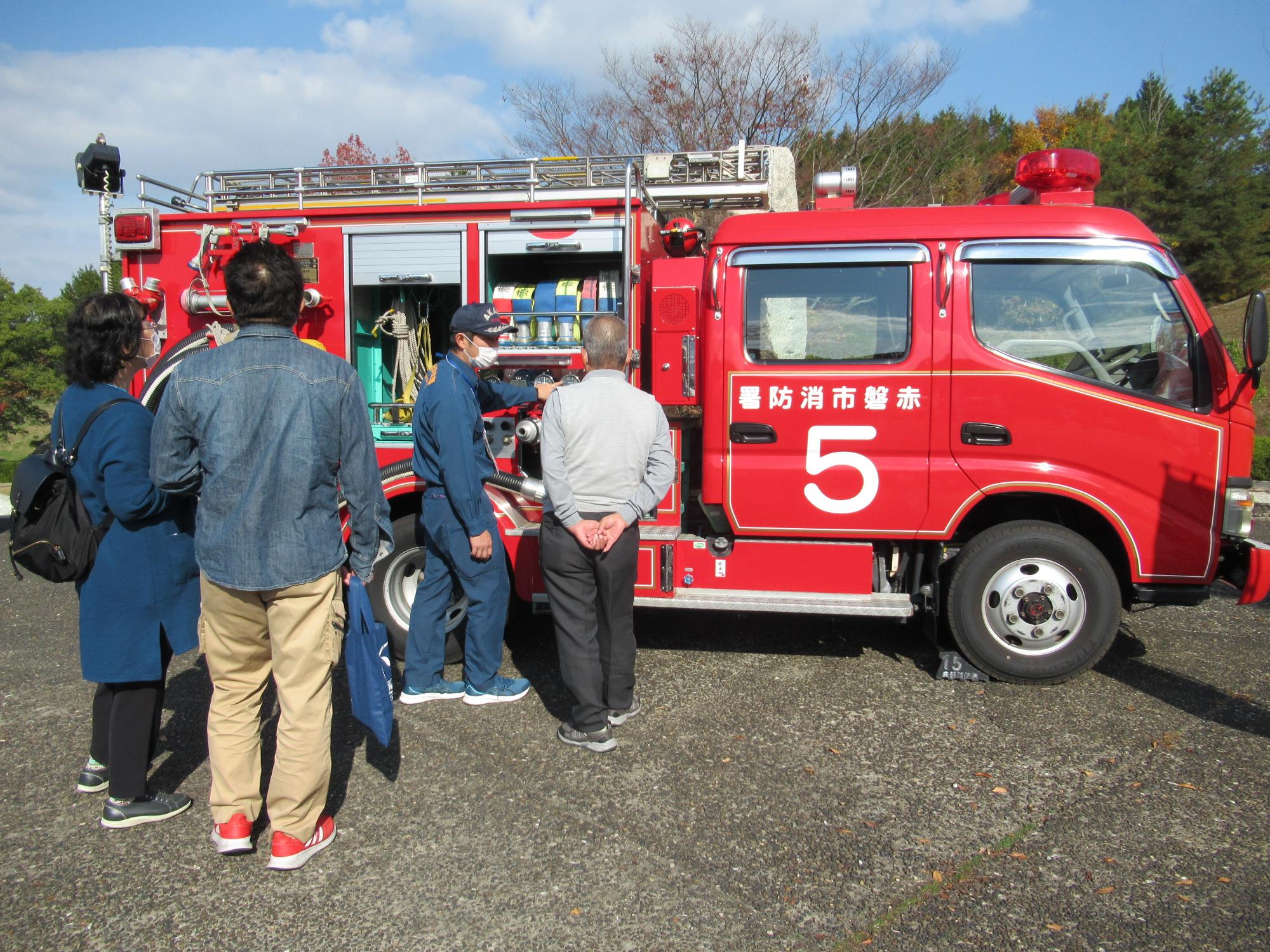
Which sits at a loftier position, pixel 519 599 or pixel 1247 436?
pixel 1247 436

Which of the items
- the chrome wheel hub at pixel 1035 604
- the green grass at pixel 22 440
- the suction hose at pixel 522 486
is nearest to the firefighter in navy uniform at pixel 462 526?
the suction hose at pixel 522 486

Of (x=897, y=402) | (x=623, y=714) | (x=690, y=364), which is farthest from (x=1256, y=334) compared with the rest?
(x=623, y=714)

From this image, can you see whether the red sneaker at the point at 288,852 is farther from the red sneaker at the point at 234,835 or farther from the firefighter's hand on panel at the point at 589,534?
the firefighter's hand on panel at the point at 589,534

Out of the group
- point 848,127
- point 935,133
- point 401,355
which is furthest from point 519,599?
point 935,133

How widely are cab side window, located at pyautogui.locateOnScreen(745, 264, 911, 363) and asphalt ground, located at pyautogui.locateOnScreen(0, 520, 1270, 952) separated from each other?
176cm

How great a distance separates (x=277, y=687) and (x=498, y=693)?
1.62 metres

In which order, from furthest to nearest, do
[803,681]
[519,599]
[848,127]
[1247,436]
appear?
[848,127]
[519,599]
[803,681]
[1247,436]

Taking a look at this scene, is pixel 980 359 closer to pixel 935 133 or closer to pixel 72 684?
pixel 72 684

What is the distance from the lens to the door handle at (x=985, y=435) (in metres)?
4.34

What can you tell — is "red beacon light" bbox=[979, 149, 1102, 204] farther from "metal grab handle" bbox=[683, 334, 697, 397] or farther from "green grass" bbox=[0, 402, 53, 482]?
"green grass" bbox=[0, 402, 53, 482]

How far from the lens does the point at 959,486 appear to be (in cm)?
440

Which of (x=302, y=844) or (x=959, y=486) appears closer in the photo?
(x=302, y=844)

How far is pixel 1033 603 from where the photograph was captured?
14.5 ft

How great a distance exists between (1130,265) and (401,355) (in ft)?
13.3
